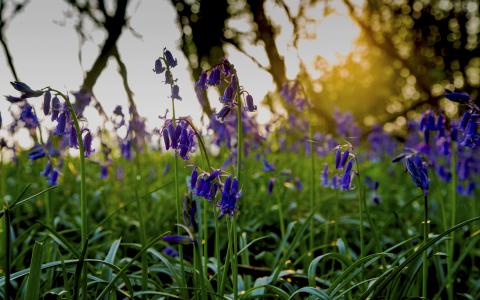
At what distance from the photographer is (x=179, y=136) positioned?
2354 mm

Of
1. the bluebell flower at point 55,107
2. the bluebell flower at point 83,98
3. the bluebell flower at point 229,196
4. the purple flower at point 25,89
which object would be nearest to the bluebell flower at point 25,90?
the purple flower at point 25,89

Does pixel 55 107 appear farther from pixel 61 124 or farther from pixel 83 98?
pixel 83 98

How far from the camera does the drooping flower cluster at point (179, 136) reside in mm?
2324

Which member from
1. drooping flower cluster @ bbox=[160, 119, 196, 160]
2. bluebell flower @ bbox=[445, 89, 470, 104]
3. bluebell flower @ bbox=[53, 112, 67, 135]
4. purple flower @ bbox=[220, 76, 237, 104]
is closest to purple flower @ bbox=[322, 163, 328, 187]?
bluebell flower @ bbox=[445, 89, 470, 104]

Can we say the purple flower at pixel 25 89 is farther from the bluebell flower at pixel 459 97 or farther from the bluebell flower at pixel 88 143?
the bluebell flower at pixel 459 97

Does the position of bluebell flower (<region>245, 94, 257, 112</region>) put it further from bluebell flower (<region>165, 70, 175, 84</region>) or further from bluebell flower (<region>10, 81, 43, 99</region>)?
bluebell flower (<region>10, 81, 43, 99</region>)

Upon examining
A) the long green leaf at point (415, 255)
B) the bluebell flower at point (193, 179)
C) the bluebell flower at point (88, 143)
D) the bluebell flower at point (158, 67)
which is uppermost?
the bluebell flower at point (158, 67)

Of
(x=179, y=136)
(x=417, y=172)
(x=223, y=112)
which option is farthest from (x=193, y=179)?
(x=417, y=172)

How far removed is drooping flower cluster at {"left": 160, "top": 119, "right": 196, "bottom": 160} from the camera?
232 cm

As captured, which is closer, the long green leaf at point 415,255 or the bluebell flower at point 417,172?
the long green leaf at point 415,255

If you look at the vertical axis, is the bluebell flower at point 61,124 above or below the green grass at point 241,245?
above

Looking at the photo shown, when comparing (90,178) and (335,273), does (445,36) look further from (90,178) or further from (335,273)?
(335,273)

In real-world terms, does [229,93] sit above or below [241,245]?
above

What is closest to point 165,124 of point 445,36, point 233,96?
point 233,96
